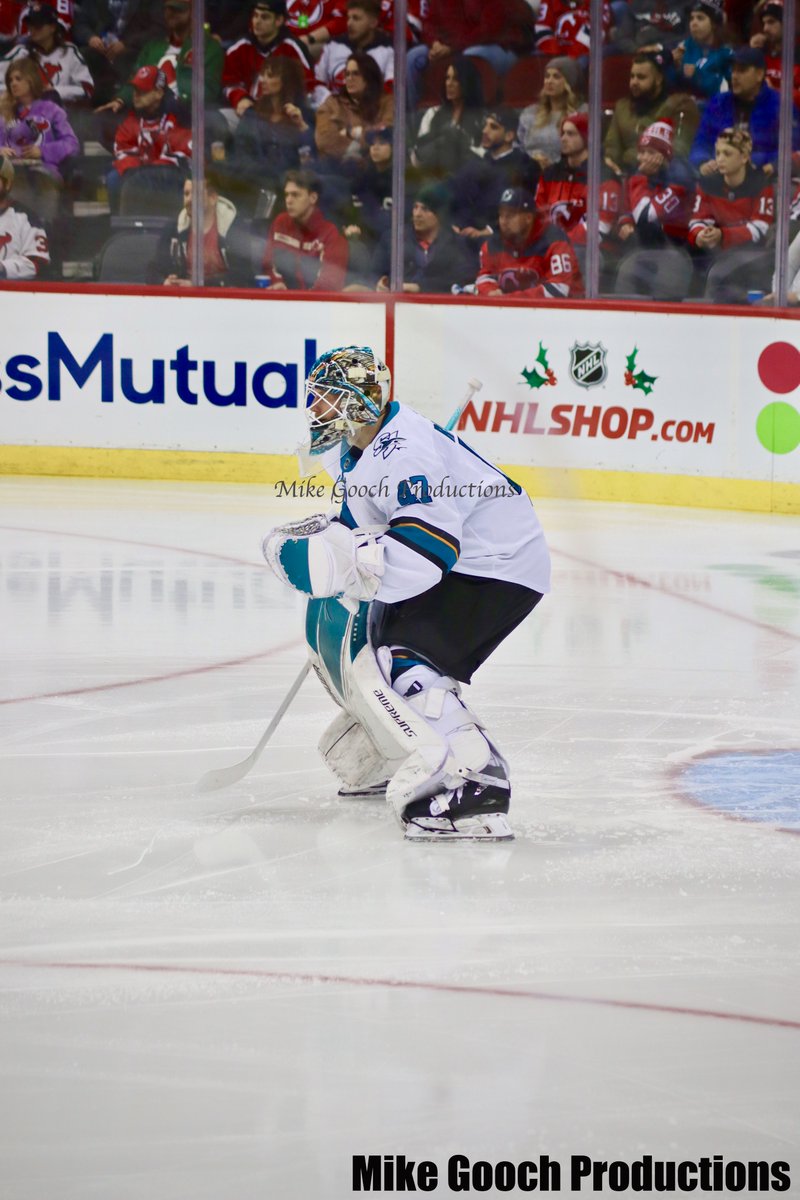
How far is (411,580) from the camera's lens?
3178 millimetres

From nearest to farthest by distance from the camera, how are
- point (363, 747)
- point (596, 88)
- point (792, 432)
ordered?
point (363, 747), point (792, 432), point (596, 88)

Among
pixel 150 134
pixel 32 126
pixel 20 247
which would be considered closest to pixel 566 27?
pixel 150 134

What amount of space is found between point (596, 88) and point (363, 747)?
5.77 m

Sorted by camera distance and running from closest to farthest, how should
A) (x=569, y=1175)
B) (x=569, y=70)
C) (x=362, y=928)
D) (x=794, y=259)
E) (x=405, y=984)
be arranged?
(x=569, y=1175) < (x=405, y=984) < (x=362, y=928) < (x=794, y=259) < (x=569, y=70)

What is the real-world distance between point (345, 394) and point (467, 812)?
828 millimetres

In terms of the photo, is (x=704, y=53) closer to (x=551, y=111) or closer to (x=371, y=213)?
(x=551, y=111)

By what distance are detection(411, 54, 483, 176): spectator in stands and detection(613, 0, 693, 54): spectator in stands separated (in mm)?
813

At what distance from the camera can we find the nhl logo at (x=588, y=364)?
27.5 ft

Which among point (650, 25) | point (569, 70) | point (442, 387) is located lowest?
point (442, 387)

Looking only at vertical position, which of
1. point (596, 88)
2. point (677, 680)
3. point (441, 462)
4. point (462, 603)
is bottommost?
point (677, 680)

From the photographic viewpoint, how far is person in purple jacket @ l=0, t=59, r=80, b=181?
31.0ft

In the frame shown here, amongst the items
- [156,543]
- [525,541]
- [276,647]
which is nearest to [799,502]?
[156,543]

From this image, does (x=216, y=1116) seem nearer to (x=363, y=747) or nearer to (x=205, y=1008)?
(x=205, y=1008)

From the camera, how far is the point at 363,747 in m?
3.60
